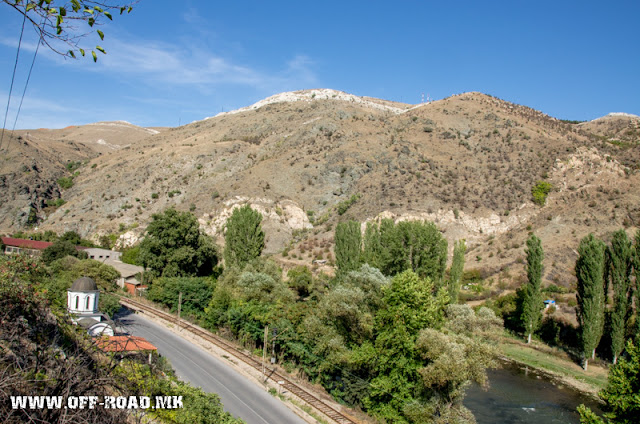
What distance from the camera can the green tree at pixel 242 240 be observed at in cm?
4864

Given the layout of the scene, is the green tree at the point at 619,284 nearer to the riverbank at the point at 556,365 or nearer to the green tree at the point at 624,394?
the riverbank at the point at 556,365

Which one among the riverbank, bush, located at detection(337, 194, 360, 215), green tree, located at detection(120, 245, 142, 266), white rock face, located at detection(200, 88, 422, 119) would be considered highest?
white rock face, located at detection(200, 88, 422, 119)

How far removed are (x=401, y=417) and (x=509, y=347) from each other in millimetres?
23149

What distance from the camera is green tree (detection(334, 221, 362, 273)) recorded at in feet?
144

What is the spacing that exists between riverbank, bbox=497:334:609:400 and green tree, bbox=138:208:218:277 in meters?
33.3

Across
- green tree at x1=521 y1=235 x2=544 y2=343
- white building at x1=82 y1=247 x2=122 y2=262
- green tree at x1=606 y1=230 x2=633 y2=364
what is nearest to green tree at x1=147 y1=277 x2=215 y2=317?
white building at x1=82 y1=247 x2=122 y2=262

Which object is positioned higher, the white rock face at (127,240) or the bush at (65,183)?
the bush at (65,183)

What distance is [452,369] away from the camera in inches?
873

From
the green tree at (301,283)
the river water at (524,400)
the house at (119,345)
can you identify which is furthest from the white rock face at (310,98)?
the house at (119,345)

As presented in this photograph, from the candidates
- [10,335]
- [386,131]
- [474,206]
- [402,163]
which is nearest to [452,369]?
[10,335]

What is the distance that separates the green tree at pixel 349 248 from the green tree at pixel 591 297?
1991 centimetres

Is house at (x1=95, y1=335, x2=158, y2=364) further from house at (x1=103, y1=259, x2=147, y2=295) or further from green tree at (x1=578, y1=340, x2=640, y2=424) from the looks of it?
house at (x1=103, y1=259, x2=147, y2=295)

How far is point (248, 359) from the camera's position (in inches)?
1207

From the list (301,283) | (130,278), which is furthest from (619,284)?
(130,278)
